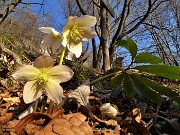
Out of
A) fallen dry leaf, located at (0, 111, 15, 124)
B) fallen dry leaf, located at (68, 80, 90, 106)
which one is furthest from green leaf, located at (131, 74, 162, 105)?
fallen dry leaf, located at (0, 111, 15, 124)

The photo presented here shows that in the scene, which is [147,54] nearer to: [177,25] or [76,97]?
[76,97]

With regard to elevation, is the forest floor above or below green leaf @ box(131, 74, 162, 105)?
below

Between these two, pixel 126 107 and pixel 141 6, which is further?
pixel 141 6

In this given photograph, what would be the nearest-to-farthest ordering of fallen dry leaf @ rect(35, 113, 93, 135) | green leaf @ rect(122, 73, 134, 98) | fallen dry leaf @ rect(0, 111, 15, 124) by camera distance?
fallen dry leaf @ rect(35, 113, 93, 135), fallen dry leaf @ rect(0, 111, 15, 124), green leaf @ rect(122, 73, 134, 98)

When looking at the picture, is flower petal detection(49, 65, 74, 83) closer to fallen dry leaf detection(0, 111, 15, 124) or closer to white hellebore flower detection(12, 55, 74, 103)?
white hellebore flower detection(12, 55, 74, 103)

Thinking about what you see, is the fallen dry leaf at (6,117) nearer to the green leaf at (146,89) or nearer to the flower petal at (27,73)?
the flower petal at (27,73)

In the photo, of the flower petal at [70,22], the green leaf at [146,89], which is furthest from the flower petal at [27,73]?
the green leaf at [146,89]

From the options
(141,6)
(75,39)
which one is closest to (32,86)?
(75,39)
